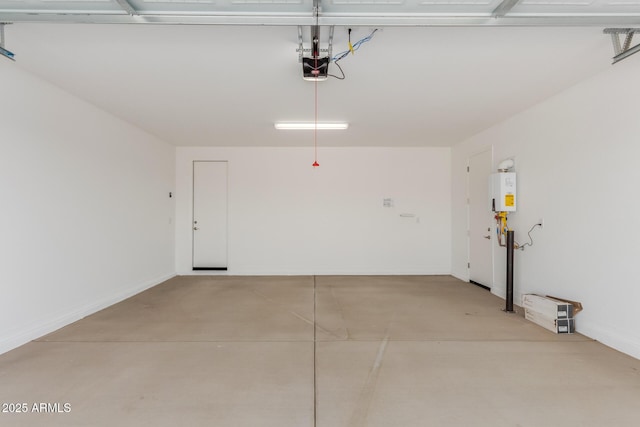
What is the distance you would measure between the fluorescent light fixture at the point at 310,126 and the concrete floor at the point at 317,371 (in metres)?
2.71

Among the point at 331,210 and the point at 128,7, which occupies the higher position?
the point at 128,7

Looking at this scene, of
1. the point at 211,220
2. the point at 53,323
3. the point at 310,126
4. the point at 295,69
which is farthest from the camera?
the point at 211,220

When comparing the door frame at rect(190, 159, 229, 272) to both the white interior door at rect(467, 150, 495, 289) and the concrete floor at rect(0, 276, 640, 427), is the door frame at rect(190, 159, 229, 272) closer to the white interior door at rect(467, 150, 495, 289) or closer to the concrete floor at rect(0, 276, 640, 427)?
the concrete floor at rect(0, 276, 640, 427)

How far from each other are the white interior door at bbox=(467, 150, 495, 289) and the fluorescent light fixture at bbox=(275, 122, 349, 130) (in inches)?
95.7

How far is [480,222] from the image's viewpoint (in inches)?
203

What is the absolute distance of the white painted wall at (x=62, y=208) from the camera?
Answer: 2.82 metres

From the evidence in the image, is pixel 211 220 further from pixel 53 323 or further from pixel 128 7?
pixel 128 7

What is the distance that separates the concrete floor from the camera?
1930 millimetres

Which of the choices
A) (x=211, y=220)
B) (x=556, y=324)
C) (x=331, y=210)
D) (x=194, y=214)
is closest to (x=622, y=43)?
(x=556, y=324)

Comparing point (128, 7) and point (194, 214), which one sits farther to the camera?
point (194, 214)

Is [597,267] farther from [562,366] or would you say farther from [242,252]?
[242,252]

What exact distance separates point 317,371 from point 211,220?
4575 millimetres

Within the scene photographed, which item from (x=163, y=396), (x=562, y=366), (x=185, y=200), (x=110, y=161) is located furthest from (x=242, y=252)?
(x=562, y=366)

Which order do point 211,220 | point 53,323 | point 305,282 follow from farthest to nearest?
point 211,220 < point 305,282 < point 53,323
